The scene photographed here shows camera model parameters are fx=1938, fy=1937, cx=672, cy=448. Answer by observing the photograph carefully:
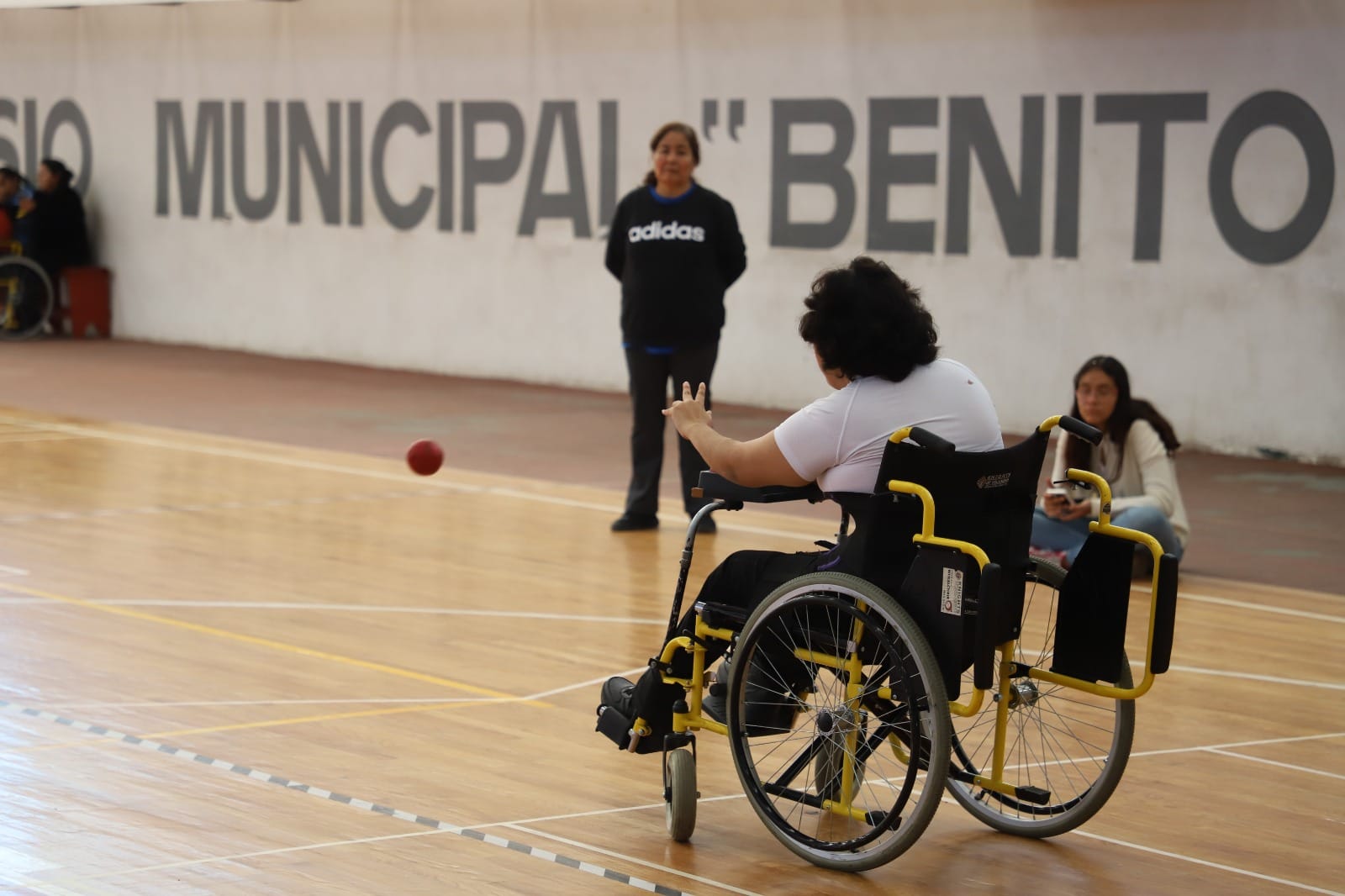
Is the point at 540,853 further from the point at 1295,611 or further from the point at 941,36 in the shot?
the point at 941,36

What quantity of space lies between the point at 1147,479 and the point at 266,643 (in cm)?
356

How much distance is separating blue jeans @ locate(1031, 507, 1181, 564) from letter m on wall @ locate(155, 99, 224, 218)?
38.0 ft

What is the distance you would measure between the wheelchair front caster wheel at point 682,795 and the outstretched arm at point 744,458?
0.64 m

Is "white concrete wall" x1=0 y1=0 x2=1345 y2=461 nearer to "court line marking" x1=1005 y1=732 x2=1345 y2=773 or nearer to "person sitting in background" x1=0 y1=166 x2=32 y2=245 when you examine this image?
"person sitting in background" x1=0 y1=166 x2=32 y2=245

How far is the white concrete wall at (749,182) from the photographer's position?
459 inches

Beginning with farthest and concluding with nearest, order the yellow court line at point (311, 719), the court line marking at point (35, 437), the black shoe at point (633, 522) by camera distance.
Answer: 1. the court line marking at point (35, 437)
2. the black shoe at point (633, 522)
3. the yellow court line at point (311, 719)

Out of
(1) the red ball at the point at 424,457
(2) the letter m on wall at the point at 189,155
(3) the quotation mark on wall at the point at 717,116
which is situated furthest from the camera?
(2) the letter m on wall at the point at 189,155

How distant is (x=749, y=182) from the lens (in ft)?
45.7

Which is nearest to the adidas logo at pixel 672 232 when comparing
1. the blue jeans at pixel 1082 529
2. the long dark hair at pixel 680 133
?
the long dark hair at pixel 680 133

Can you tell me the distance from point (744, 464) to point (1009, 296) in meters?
8.59

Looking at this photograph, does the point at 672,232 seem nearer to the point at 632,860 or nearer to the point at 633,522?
the point at 633,522

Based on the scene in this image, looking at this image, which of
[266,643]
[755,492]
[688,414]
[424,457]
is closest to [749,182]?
[424,457]

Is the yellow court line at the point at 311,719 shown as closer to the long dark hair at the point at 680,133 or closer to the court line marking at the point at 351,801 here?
the court line marking at the point at 351,801

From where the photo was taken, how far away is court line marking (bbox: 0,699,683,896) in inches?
165
